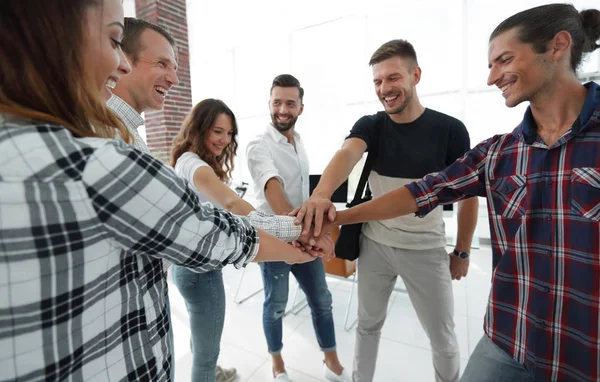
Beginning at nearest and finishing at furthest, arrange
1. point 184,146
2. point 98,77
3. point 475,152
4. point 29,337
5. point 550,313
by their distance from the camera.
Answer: point 29,337, point 98,77, point 550,313, point 475,152, point 184,146

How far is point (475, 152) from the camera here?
3.65ft

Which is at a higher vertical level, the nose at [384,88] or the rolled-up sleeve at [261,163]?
the nose at [384,88]

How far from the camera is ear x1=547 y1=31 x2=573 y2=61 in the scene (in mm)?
926

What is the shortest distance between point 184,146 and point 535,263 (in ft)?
5.44

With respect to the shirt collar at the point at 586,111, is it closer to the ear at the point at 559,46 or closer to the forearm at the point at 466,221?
the ear at the point at 559,46

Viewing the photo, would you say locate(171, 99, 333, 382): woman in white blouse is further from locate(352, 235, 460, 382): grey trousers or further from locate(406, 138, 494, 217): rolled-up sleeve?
locate(406, 138, 494, 217): rolled-up sleeve

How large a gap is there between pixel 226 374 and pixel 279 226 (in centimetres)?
140

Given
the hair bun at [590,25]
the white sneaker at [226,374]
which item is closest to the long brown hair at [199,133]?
the white sneaker at [226,374]

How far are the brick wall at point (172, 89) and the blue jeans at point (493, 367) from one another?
451 cm

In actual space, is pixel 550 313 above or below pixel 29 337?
below

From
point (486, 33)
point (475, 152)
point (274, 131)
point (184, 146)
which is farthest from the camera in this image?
point (486, 33)

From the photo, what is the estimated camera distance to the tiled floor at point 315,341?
2.08 m

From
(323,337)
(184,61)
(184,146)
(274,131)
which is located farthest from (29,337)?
(184,61)

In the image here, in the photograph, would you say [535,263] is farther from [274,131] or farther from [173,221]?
[274,131]
